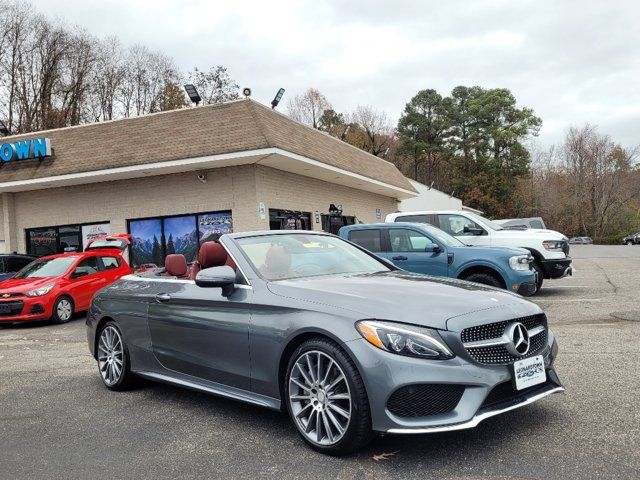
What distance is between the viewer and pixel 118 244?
13773 mm

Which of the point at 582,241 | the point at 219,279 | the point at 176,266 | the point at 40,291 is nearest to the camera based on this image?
the point at 219,279

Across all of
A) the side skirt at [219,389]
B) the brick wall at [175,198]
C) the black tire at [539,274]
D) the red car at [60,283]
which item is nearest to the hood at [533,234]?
the black tire at [539,274]


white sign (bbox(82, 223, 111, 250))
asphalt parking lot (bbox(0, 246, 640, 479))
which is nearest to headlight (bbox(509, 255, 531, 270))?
asphalt parking lot (bbox(0, 246, 640, 479))

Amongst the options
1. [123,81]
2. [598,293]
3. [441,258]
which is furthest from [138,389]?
[123,81]

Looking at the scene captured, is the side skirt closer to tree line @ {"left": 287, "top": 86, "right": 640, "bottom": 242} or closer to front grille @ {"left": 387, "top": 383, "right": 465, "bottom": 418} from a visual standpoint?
front grille @ {"left": 387, "top": 383, "right": 465, "bottom": 418}

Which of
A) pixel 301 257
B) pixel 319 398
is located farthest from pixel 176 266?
pixel 319 398

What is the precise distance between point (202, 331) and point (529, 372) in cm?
242

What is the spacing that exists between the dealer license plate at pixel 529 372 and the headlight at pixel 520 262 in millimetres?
6434

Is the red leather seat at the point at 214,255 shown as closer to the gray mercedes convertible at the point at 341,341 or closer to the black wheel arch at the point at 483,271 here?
the gray mercedes convertible at the point at 341,341

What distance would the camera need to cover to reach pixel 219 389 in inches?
174

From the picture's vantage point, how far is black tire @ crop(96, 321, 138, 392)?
18.2ft

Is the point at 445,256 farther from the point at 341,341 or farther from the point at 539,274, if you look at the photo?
the point at 341,341

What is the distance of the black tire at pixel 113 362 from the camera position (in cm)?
554

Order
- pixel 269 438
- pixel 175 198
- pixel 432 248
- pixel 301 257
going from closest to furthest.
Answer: pixel 269 438 → pixel 301 257 → pixel 432 248 → pixel 175 198
